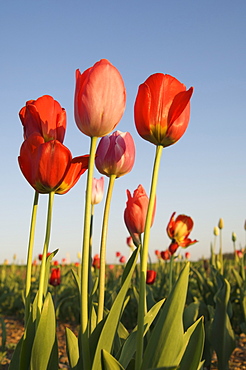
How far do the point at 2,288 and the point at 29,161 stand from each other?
4833 millimetres

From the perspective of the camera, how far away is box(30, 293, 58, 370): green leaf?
96 cm

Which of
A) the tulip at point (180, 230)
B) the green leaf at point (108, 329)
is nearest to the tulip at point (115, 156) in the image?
the green leaf at point (108, 329)

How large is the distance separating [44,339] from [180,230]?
137 centimetres

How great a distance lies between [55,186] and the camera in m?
0.97

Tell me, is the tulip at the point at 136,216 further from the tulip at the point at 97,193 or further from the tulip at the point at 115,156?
the tulip at the point at 97,193

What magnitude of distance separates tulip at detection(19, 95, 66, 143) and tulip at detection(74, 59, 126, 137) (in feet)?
0.42

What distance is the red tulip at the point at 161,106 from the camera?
0.93m

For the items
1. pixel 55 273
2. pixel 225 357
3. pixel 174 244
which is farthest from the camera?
pixel 55 273

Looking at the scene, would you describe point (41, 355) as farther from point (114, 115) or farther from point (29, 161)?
point (114, 115)

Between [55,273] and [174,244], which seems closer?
[174,244]

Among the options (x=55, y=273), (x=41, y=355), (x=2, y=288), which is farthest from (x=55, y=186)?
(x=2, y=288)

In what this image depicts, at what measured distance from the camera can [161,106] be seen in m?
0.93

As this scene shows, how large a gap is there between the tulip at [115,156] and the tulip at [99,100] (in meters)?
0.27

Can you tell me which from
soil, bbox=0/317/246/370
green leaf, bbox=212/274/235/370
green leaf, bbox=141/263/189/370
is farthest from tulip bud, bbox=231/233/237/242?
green leaf, bbox=141/263/189/370
